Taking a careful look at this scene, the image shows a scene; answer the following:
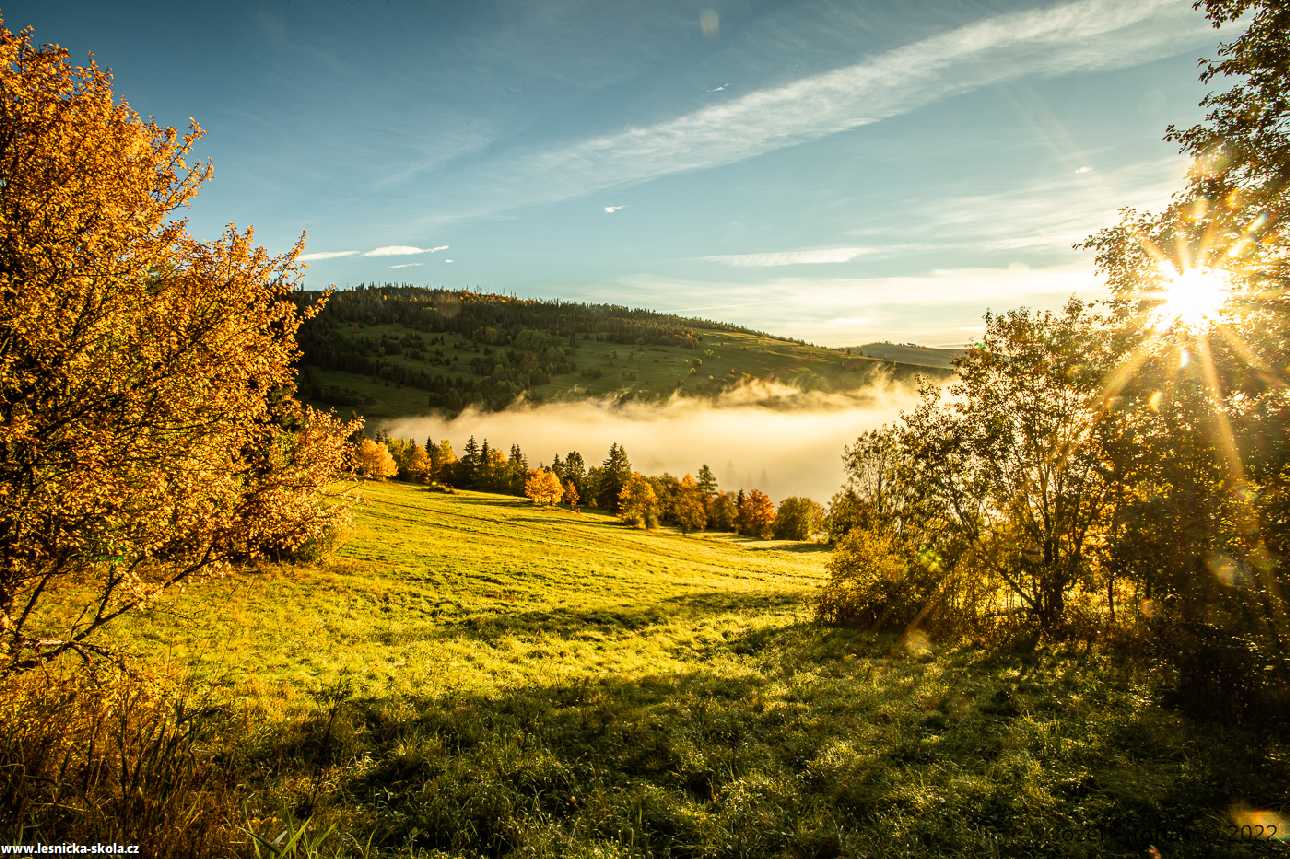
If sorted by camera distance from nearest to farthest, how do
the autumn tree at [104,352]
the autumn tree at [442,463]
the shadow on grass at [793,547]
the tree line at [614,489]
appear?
the autumn tree at [104,352]
the shadow on grass at [793,547]
the tree line at [614,489]
the autumn tree at [442,463]

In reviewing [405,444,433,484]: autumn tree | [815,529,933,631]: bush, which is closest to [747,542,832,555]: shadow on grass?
[815,529,933,631]: bush

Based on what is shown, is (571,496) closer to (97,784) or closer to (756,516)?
(756,516)

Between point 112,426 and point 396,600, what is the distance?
75.4 ft

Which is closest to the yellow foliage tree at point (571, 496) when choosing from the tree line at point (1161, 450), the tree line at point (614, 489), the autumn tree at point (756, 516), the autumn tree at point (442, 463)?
the tree line at point (614, 489)

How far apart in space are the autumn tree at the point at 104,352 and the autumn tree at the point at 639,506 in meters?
86.6

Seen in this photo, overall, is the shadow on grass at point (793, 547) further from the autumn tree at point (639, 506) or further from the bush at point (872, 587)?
the bush at point (872, 587)

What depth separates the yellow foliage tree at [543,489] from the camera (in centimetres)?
10662

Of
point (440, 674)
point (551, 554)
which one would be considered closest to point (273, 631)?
point (440, 674)

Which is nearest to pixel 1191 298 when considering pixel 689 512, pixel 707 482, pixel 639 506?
pixel 639 506

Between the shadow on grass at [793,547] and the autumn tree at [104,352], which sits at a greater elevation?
the autumn tree at [104,352]

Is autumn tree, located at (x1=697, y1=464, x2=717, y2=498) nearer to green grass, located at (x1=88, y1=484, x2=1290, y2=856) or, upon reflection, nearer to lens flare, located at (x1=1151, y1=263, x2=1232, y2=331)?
green grass, located at (x1=88, y1=484, x2=1290, y2=856)

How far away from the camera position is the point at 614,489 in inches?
4860

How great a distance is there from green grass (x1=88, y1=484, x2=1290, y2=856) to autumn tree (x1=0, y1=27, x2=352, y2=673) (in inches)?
180

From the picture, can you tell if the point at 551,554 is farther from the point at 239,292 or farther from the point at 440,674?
the point at 239,292
